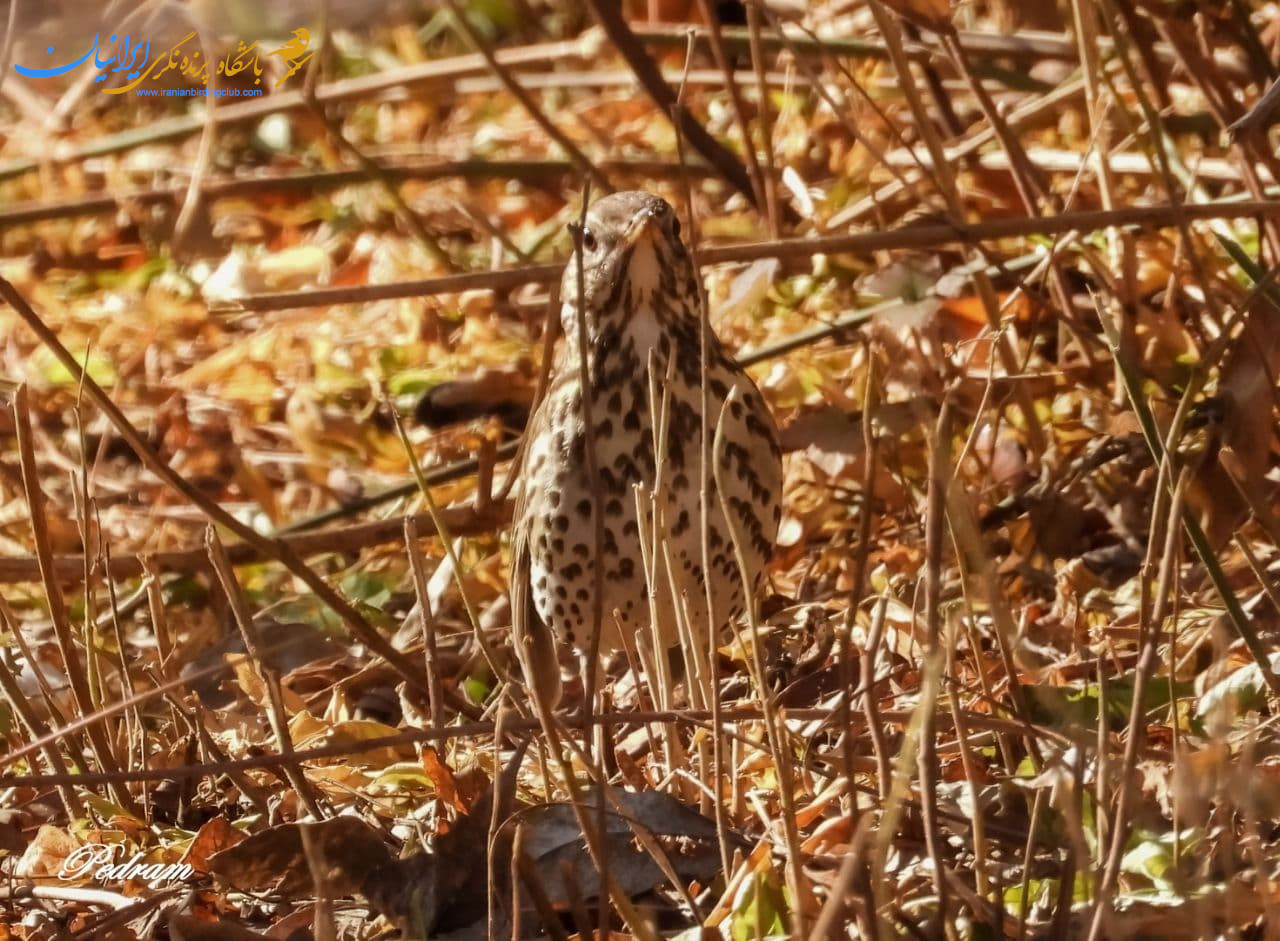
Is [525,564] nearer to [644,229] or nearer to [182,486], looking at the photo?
[644,229]

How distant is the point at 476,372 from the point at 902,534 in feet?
5.29

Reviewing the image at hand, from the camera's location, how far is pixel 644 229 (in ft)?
11.9

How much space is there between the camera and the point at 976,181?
5.17 m

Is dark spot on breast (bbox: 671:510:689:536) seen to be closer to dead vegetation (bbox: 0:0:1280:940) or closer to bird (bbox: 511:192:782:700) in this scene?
bird (bbox: 511:192:782:700)

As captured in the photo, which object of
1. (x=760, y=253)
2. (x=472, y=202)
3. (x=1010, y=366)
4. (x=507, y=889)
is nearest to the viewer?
(x=507, y=889)

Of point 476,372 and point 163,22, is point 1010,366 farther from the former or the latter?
point 163,22

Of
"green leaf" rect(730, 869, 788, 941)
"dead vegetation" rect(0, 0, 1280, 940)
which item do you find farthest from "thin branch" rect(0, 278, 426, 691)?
"green leaf" rect(730, 869, 788, 941)

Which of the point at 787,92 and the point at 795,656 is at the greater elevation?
the point at 787,92

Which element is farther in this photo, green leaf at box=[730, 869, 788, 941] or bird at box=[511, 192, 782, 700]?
bird at box=[511, 192, 782, 700]

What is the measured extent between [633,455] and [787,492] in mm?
1253

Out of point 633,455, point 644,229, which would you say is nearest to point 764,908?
point 633,455

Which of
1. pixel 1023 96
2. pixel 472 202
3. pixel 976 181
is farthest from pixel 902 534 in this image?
pixel 472 202

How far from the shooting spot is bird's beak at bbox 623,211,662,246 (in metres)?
3.62

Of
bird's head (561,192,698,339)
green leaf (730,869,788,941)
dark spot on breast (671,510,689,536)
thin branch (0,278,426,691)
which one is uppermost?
bird's head (561,192,698,339)
